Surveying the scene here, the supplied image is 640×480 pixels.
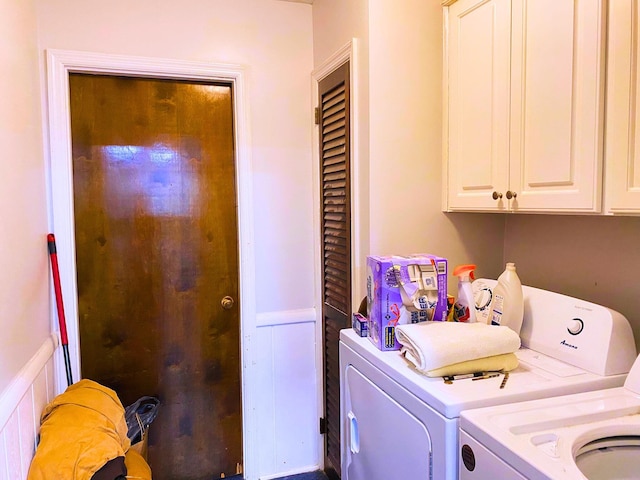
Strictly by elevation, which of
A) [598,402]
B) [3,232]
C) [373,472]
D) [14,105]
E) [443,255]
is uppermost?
[14,105]

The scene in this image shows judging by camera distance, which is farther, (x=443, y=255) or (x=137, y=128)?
(x=137, y=128)

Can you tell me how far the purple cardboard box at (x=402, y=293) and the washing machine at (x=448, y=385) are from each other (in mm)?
77

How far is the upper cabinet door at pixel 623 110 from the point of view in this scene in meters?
1.11

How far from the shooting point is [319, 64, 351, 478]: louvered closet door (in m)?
1.93

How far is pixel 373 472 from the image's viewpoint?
137 cm

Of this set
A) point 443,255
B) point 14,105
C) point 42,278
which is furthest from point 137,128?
point 443,255

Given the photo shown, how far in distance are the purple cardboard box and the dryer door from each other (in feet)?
0.56

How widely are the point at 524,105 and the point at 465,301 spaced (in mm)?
644

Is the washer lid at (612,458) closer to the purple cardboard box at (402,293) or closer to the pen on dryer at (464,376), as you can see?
the pen on dryer at (464,376)

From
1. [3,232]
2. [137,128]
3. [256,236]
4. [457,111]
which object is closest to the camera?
[3,232]

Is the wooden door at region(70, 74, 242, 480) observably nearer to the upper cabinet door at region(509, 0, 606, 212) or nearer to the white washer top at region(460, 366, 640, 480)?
the upper cabinet door at region(509, 0, 606, 212)

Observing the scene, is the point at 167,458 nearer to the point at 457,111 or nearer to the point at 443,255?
the point at 443,255

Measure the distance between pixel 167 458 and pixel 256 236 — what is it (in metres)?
1.18

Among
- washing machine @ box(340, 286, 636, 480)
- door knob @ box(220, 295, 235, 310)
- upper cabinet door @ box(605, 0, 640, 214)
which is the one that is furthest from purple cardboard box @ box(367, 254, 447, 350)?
door knob @ box(220, 295, 235, 310)
